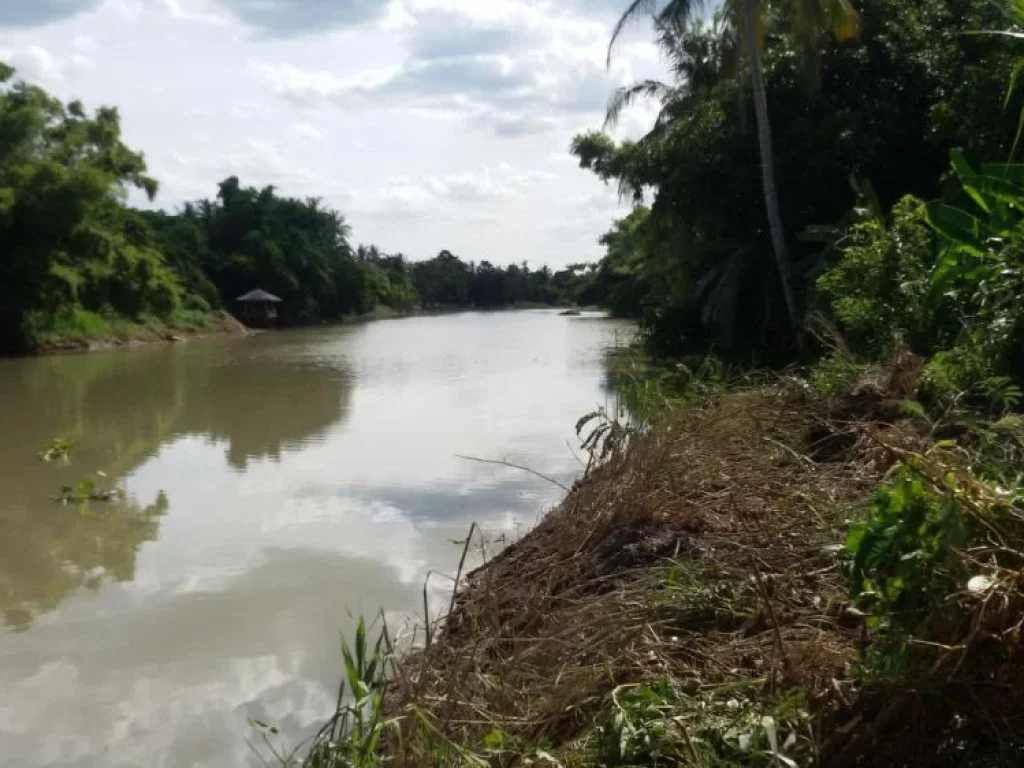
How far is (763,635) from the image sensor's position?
A: 316 centimetres

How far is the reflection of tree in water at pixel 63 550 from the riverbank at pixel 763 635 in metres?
2.65

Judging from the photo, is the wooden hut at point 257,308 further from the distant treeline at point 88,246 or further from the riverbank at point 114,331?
the riverbank at point 114,331

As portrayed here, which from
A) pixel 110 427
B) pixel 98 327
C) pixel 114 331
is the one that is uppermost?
pixel 98 327

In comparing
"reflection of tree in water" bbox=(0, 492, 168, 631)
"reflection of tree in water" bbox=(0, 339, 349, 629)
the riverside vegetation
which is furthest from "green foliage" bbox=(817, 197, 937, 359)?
"reflection of tree in water" bbox=(0, 339, 349, 629)

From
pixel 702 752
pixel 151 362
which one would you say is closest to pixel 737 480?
pixel 702 752

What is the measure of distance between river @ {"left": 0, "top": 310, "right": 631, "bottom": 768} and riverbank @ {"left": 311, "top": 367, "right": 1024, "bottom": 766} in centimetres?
102

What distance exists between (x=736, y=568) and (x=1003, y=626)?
1.43 metres

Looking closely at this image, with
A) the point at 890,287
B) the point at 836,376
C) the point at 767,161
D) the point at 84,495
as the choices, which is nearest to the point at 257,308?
the point at 767,161

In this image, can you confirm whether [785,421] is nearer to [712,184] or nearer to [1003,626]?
[1003,626]

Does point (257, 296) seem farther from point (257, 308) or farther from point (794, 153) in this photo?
point (794, 153)

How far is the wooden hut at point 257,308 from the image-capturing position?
161 ft

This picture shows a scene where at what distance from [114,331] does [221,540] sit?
26.1 metres

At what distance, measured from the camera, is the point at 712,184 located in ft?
55.5

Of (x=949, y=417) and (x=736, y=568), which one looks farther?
(x=949, y=417)
